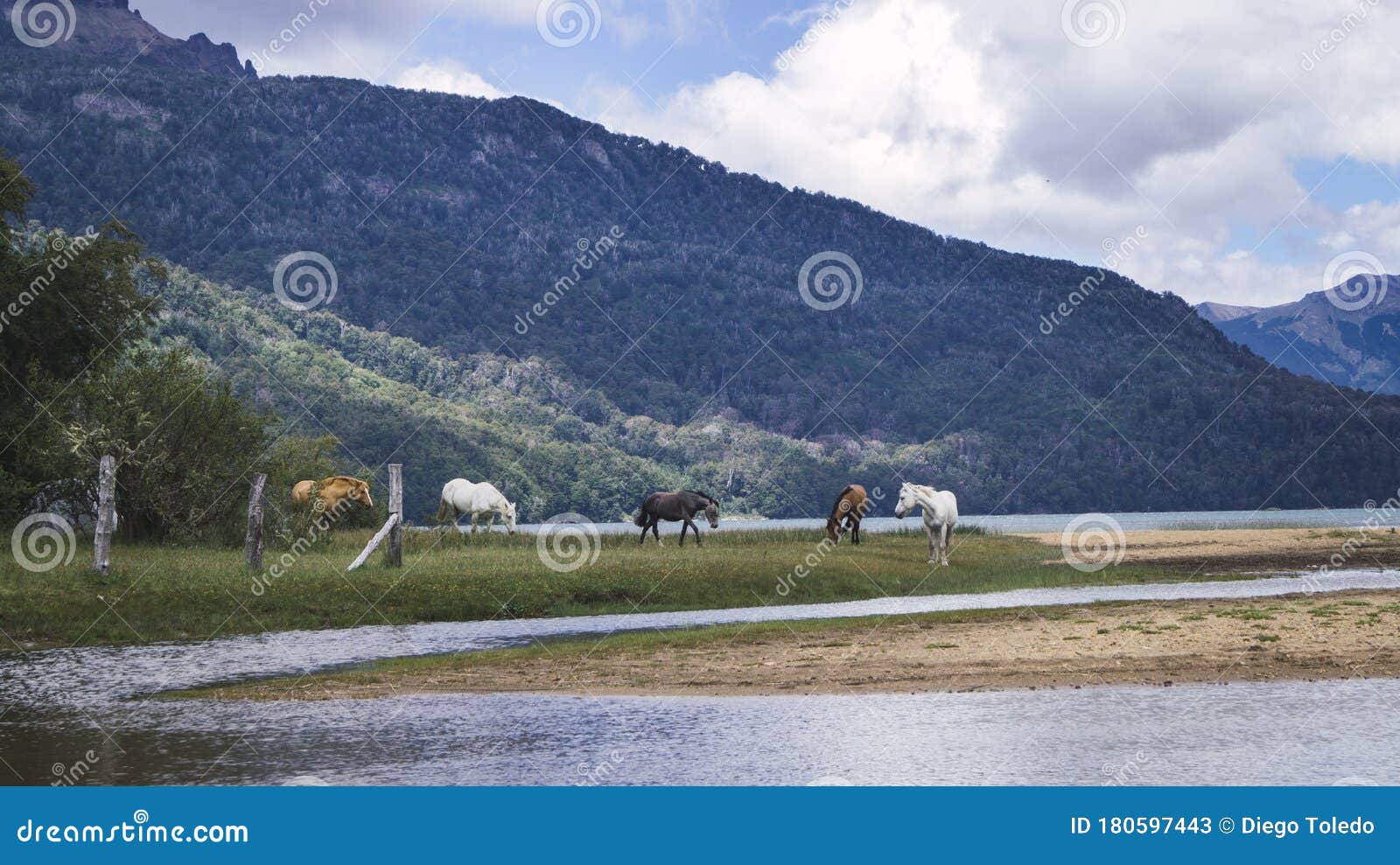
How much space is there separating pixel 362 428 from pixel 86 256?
293ft

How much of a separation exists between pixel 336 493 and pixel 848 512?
60.4 feet

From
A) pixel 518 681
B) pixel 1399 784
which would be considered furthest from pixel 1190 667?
pixel 518 681

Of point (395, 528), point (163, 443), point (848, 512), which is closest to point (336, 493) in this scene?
point (163, 443)

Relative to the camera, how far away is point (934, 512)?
40.4 m

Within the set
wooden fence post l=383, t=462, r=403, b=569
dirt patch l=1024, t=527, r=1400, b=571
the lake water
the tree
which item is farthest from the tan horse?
dirt patch l=1024, t=527, r=1400, b=571

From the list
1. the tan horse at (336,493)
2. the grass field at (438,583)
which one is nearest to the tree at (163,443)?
the grass field at (438,583)

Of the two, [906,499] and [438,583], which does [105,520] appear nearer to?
[438,583]

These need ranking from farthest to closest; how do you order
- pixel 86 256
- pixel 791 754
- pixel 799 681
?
1. pixel 86 256
2. pixel 799 681
3. pixel 791 754

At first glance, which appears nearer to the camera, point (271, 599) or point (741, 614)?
point (271, 599)

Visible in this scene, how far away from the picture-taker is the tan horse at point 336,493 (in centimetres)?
4090

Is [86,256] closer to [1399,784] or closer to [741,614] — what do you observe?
[741,614]

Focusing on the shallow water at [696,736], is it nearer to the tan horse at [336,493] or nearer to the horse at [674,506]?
the tan horse at [336,493]

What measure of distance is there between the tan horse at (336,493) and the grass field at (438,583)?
1.38m
